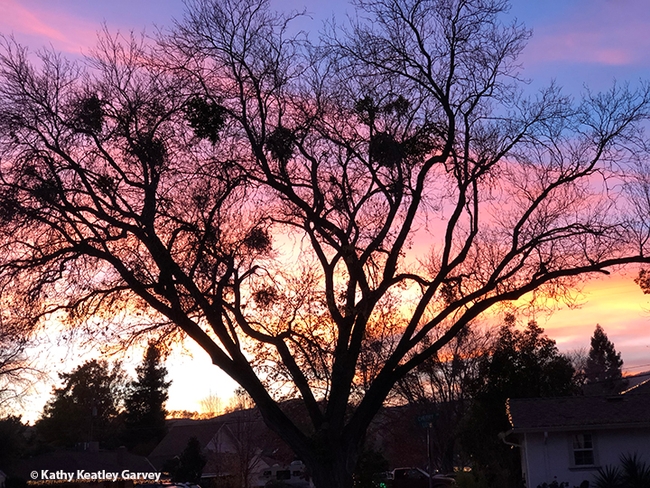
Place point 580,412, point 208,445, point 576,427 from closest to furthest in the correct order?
point 576,427
point 580,412
point 208,445

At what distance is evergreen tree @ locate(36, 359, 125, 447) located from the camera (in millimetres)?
73000

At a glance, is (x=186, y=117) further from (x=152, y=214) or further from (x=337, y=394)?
(x=337, y=394)

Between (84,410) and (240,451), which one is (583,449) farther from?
(84,410)

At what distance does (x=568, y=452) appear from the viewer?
2725 centimetres

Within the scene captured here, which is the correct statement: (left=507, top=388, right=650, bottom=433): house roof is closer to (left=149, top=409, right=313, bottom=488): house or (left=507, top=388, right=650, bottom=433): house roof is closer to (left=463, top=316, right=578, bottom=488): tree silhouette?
(left=463, top=316, right=578, bottom=488): tree silhouette

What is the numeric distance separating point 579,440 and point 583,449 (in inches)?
13.0

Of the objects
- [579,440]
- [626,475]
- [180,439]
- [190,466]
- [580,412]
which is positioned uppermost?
[180,439]

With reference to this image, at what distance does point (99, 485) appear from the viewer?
52.0 meters

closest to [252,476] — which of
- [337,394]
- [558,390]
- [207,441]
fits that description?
[207,441]

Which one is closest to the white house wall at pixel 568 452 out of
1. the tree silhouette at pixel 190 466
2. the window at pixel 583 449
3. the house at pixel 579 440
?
the house at pixel 579 440

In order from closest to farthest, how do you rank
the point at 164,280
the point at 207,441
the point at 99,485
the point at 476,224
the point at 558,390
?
1. the point at 164,280
2. the point at 476,224
3. the point at 558,390
4. the point at 99,485
5. the point at 207,441

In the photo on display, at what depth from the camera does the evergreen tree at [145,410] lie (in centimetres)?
7438

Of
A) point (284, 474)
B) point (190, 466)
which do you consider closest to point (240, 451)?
point (190, 466)

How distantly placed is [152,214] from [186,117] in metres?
2.05
